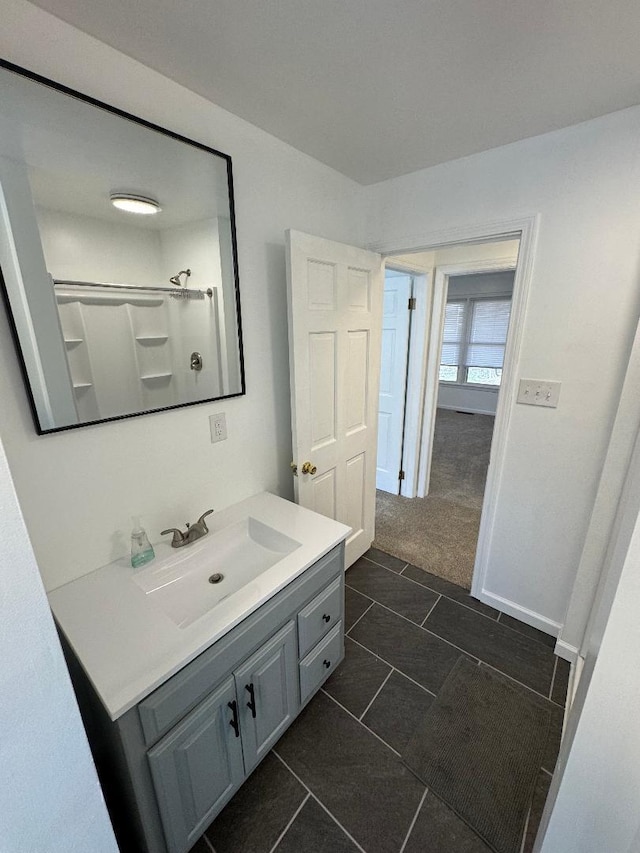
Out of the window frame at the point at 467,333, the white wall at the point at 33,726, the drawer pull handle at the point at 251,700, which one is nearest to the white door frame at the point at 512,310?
the drawer pull handle at the point at 251,700

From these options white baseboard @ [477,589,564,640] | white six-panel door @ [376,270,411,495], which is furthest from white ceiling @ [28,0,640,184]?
white baseboard @ [477,589,564,640]

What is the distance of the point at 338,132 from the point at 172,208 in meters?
0.80

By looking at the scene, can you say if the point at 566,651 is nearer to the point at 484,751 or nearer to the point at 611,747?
the point at 484,751

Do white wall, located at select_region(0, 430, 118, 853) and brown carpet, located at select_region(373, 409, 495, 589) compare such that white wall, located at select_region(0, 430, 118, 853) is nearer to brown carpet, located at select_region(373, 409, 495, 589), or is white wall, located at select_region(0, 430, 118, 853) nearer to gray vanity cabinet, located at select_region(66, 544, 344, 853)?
gray vanity cabinet, located at select_region(66, 544, 344, 853)

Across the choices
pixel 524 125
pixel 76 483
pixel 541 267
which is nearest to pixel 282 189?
pixel 524 125

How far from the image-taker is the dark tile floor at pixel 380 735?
1.15 meters

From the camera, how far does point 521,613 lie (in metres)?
1.97

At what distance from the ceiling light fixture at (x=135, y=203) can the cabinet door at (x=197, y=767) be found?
59.9 inches

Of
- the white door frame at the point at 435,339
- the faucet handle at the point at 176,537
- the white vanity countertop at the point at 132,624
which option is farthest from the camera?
the white door frame at the point at 435,339

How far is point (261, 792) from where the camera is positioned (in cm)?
125

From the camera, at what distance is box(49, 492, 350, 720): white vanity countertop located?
2.86 feet

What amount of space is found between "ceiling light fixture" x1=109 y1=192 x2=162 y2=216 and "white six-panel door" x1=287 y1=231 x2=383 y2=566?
53cm

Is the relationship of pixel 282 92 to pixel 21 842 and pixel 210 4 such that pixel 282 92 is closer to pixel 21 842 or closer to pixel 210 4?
pixel 210 4

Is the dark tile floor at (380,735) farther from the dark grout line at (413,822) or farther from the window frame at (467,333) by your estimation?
the window frame at (467,333)
